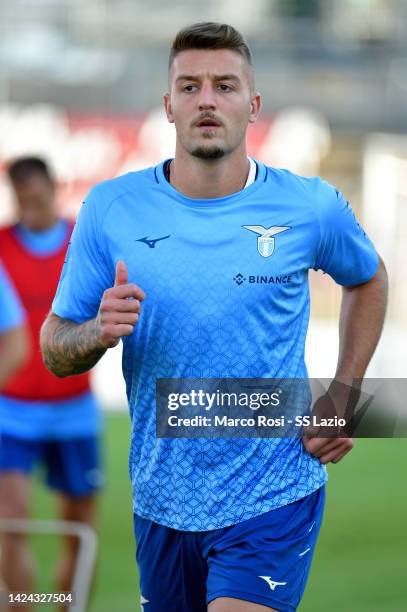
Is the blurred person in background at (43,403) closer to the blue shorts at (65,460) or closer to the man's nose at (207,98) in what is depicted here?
the blue shorts at (65,460)

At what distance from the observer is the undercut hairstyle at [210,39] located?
2906mm

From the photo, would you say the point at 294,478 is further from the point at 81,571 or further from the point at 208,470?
the point at 81,571

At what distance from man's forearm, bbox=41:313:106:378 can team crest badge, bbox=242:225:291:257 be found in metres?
0.44

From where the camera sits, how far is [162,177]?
9.93 feet

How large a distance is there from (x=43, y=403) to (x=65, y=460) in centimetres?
26

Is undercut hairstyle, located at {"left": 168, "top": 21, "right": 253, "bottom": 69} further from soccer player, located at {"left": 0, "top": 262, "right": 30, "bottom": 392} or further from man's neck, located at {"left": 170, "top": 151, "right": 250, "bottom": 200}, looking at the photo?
soccer player, located at {"left": 0, "top": 262, "right": 30, "bottom": 392}

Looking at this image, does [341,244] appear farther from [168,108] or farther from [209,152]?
[168,108]

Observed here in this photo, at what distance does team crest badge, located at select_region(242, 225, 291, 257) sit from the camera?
2908 mm

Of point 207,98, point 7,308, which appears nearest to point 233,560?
point 207,98

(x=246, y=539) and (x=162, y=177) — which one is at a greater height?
(x=162, y=177)

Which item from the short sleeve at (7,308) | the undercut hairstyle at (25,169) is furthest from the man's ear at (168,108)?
the undercut hairstyle at (25,169)

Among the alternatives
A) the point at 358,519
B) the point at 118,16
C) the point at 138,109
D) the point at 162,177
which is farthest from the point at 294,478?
the point at 118,16

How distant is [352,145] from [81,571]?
43.7ft

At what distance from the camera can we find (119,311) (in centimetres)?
264
